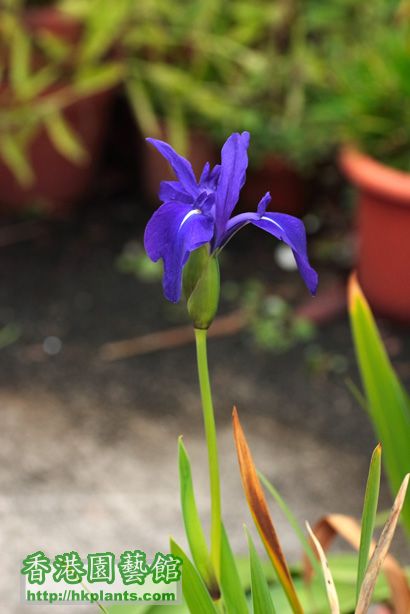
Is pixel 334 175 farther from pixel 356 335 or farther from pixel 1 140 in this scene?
pixel 356 335

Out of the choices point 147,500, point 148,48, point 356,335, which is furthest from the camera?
point 148,48

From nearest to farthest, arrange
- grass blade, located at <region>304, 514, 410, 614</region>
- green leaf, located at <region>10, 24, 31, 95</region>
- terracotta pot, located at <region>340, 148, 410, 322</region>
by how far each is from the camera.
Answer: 1. grass blade, located at <region>304, 514, 410, 614</region>
2. terracotta pot, located at <region>340, 148, 410, 322</region>
3. green leaf, located at <region>10, 24, 31, 95</region>

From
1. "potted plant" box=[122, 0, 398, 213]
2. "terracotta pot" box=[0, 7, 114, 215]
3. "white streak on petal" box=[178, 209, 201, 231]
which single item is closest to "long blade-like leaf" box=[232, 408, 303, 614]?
"white streak on petal" box=[178, 209, 201, 231]

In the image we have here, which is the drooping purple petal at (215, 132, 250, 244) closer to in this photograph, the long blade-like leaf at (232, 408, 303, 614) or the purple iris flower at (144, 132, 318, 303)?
the purple iris flower at (144, 132, 318, 303)

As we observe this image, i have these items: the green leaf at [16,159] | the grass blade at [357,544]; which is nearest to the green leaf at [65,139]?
the green leaf at [16,159]

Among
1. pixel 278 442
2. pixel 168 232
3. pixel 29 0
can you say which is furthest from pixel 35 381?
pixel 168 232

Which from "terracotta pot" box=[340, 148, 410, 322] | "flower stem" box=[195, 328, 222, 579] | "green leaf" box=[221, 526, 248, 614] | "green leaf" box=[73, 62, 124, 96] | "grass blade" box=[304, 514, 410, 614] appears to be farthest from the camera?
"green leaf" box=[73, 62, 124, 96]
